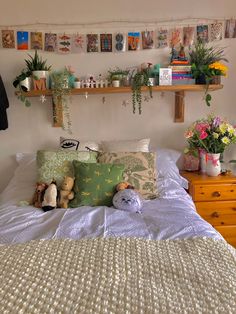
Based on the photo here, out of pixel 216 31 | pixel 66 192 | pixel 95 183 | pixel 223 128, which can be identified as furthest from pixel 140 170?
pixel 216 31

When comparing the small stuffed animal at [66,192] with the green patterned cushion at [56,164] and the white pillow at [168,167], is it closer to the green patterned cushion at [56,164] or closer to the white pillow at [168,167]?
the green patterned cushion at [56,164]

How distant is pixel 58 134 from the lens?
2625 millimetres

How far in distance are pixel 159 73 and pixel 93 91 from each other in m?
0.57

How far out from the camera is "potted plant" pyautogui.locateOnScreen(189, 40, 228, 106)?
2285mm

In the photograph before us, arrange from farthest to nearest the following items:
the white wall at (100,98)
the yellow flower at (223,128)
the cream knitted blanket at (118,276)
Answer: the white wall at (100,98), the yellow flower at (223,128), the cream knitted blanket at (118,276)

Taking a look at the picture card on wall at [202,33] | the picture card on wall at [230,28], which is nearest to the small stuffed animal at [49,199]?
the picture card on wall at [202,33]

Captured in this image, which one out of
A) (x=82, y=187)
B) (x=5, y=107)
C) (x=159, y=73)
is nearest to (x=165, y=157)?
(x=159, y=73)

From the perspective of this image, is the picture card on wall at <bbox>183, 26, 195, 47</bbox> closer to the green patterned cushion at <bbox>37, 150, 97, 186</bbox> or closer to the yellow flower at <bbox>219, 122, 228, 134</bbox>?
the yellow flower at <bbox>219, 122, 228, 134</bbox>

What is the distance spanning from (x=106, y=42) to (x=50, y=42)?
490 mm

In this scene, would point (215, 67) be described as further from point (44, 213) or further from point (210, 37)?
point (44, 213)

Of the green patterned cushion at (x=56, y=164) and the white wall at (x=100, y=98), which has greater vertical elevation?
the white wall at (x=100, y=98)

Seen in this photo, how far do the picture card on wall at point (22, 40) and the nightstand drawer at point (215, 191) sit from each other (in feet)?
6.18

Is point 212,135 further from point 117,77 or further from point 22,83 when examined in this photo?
point 22,83

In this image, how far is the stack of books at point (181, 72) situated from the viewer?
2357 millimetres
